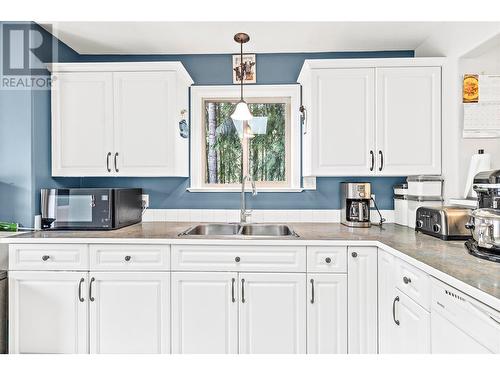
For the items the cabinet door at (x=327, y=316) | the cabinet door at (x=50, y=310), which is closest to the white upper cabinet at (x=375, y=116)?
the cabinet door at (x=327, y=316)

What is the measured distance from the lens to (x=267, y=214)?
2.46 meters

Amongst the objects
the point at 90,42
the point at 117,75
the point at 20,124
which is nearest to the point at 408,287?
the point at 117,75

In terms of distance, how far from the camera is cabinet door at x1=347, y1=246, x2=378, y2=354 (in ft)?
5.65

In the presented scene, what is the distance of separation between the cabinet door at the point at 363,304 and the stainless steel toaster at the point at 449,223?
369 mm

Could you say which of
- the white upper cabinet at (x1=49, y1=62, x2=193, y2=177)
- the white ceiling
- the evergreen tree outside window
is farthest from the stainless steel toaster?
the white upper cabinet at (x1=49, y1=62, x2=193, y2=177)

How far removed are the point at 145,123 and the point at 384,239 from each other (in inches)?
70.4

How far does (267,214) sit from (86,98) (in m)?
1.63

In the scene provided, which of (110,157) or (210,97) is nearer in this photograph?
(110,157)

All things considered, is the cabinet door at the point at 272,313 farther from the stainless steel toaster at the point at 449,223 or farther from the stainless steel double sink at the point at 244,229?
the stainless steel toaster at the point at 449,223

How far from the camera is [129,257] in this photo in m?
1.78

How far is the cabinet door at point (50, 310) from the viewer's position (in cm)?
178

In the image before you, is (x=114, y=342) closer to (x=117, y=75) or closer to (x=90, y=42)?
(x=117, y=75)

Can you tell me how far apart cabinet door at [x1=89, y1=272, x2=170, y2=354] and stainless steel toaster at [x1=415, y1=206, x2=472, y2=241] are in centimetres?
160

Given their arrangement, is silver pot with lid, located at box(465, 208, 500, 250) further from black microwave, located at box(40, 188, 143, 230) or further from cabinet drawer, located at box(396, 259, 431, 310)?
black microwave, located at box(40, 188, 143, 230)
